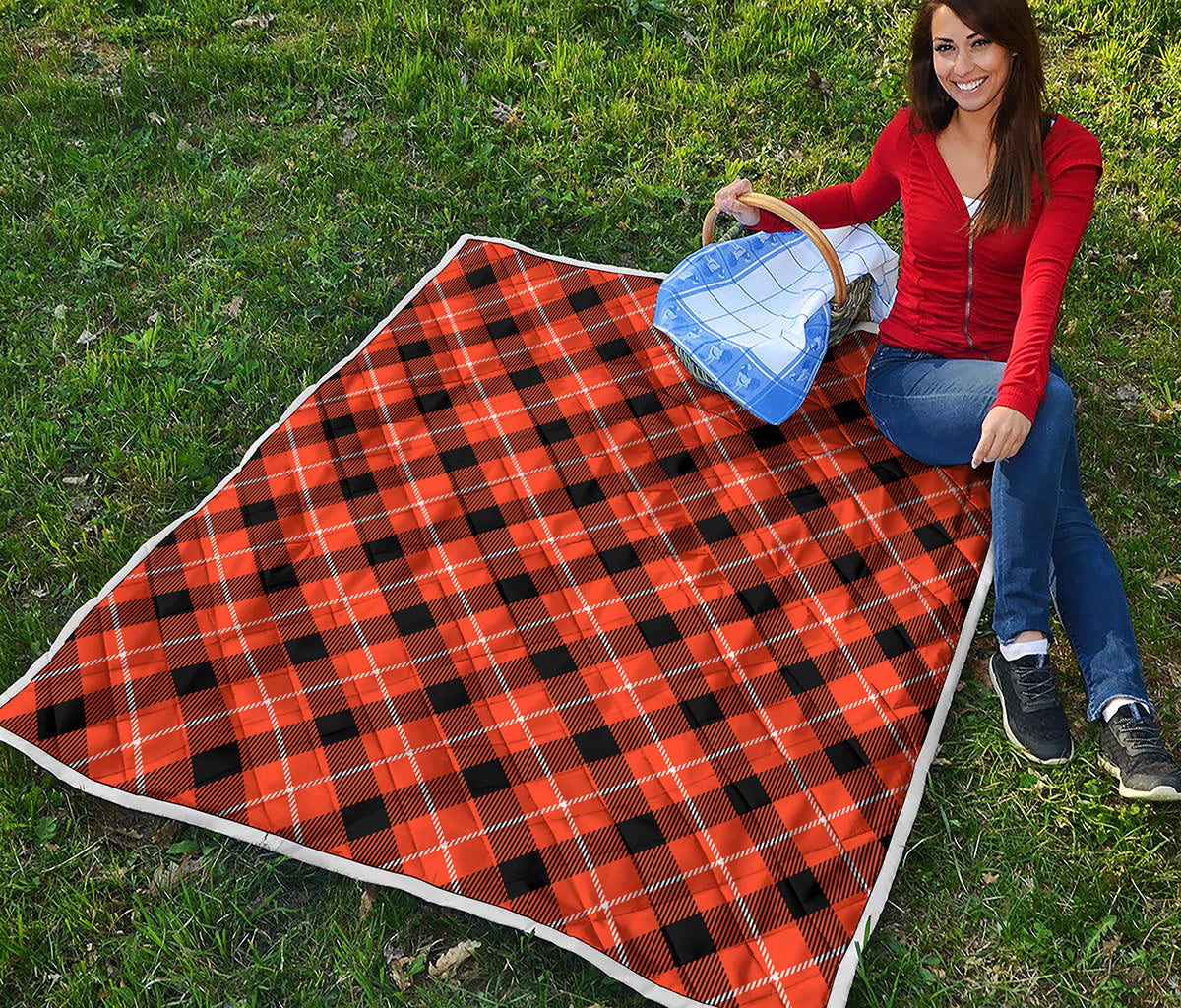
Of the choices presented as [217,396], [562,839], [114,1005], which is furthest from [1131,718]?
[217,396]

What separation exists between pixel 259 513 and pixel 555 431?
0.94 meters

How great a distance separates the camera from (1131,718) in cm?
258

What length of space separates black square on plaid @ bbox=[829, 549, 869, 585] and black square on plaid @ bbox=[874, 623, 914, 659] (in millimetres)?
181

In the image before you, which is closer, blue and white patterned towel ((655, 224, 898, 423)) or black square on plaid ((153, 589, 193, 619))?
black square on plaid ((153, 589, 193, 619))

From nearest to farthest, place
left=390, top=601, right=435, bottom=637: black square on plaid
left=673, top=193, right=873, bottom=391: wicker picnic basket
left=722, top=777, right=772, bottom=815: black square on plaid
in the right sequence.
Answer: left=722, top=777, right=772, bottom=815: black square on plaid < left=390, top=601, right=435, bottom=637: black square on plaid < left=673, top=193, right=873, bottom=391: wicker picnic basket

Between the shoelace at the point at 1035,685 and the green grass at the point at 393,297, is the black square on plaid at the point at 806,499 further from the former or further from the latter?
the shoelace at the point at 1035,685

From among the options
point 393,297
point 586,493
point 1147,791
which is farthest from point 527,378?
→ point 1147,791

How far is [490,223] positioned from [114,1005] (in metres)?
2.83

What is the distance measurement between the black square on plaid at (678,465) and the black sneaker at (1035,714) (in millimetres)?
1072

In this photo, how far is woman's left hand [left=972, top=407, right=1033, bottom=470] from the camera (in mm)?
2502

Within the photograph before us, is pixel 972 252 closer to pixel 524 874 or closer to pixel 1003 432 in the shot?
pixel 1003 432

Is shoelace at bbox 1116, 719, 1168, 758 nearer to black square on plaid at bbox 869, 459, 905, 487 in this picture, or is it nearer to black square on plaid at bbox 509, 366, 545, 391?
black square on plaid at bbox 869, 459, 905, 487

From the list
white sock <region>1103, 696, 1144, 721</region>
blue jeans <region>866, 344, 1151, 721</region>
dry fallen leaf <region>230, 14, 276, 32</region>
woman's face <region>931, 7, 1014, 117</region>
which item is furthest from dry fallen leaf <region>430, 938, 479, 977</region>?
dry fallen leaf <region>230, 14, 276, 32</region>

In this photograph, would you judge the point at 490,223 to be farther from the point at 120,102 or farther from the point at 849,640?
the point at 849,640
